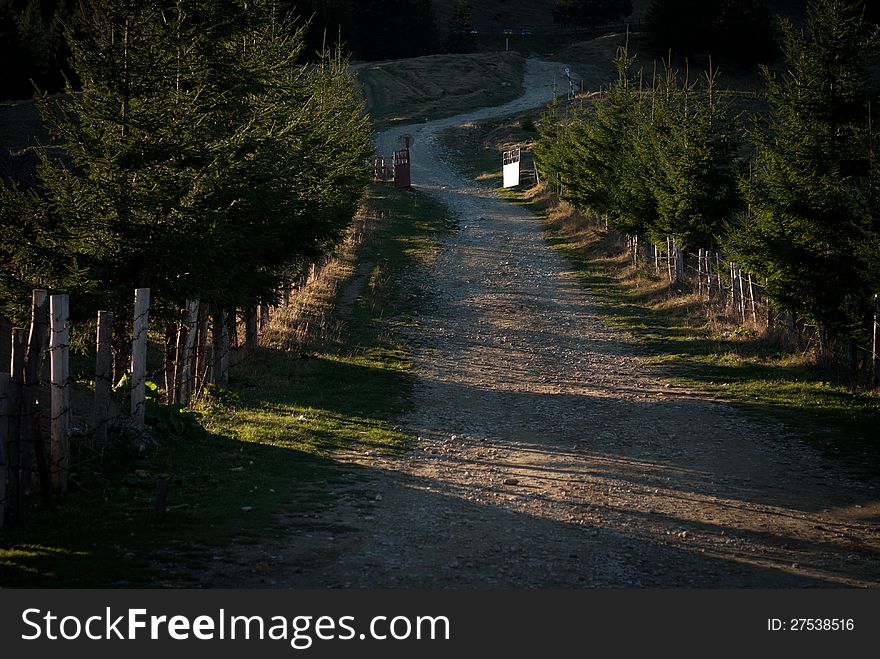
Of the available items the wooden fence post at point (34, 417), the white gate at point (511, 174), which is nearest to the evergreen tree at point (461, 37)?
the white gate at point (511, 174)

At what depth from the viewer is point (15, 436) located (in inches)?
378

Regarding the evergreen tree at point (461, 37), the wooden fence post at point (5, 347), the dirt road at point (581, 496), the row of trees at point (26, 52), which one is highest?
the evergreen tree at point (461, 37)

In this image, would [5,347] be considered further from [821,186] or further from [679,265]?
[679,265]

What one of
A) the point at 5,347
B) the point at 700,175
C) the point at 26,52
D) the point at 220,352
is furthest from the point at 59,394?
the point at 26,52

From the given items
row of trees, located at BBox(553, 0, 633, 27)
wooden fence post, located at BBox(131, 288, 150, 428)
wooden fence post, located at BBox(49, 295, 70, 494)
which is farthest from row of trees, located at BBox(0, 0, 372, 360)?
row of trees, located at BBox(553, 0, 633, 27)

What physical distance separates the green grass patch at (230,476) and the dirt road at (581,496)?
2.13ft

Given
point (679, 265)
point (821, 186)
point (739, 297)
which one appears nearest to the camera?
point (821, 186)

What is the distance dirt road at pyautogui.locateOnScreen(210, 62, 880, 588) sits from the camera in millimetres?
9086

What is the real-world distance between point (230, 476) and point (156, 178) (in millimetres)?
5073

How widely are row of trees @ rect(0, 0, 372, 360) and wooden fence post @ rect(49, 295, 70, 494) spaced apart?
114 inches

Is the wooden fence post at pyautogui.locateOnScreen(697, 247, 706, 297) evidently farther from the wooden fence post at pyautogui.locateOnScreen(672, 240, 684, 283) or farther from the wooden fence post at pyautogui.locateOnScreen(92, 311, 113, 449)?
the wooden fence post at pyautogui.locateOnScreen(92, 311, 113, 449)

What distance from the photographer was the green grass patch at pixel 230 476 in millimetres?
8688

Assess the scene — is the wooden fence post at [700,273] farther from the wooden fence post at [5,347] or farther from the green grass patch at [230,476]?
the wooden fence post at [5,347]

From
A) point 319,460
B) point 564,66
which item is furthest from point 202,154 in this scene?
point 564,66
